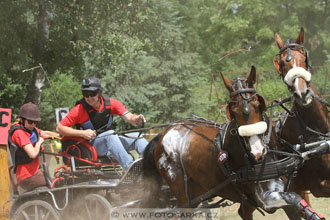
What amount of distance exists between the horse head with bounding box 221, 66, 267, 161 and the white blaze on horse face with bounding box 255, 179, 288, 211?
0.99ft

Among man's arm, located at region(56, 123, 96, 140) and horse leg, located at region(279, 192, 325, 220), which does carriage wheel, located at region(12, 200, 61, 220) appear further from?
horse leg, located at region(279, 192, 325, 220)

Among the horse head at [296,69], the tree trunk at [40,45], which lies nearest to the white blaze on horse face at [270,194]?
the horse head at [296,69]

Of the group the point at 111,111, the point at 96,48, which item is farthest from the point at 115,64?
the point at 111,111

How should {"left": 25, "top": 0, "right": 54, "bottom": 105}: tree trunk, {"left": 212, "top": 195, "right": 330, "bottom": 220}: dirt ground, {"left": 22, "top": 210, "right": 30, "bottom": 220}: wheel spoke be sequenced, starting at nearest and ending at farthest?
{"left": 22, "top": 210, "right": 30, "bottom": 220}: wheel spoke → {"left": 212, "top": 195, "right": 330, "bottom": 220}: dirt ground → {"left": 25, "top": 0, "right": 54, "bottom": 105}: tree trunk

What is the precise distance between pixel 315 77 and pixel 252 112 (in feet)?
61.3

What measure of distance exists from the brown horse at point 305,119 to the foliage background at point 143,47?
9.38 ft

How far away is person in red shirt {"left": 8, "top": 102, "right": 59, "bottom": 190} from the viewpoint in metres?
5.84

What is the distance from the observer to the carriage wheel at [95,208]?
544 centimetres

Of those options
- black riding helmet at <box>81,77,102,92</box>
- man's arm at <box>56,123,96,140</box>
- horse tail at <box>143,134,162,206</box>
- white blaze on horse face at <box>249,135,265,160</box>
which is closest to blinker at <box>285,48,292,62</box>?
white blaze on horse face at <box>249,135,265,160</box>

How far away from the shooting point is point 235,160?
179 inches

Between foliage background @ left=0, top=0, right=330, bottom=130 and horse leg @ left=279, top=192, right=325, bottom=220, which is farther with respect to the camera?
foliage background @ left=0, top=0, right=330, bottom=130

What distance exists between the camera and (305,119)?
15.4 ft

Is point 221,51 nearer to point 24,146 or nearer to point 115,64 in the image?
point 115,64

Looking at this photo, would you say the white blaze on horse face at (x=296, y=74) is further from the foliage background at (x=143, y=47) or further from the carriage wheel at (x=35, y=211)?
the carriage wheel at (x=35, y=211)
